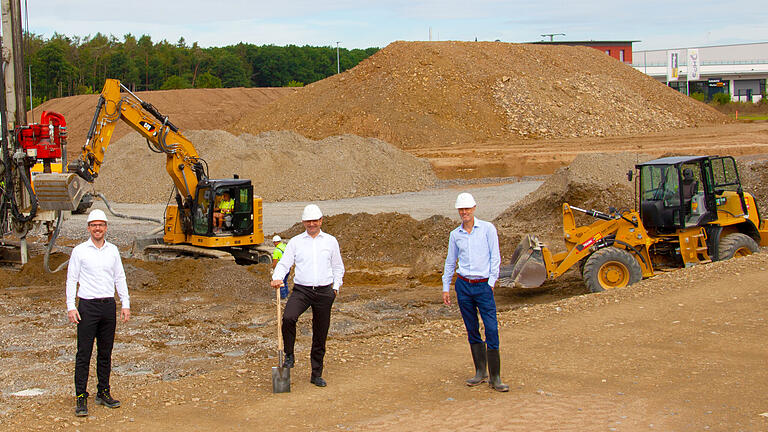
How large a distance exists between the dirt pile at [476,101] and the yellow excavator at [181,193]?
2671cm

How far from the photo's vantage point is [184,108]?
64.8 meters

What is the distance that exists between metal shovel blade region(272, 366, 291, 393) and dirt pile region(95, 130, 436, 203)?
79.7 ft

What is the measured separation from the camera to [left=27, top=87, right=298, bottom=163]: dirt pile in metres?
59.6

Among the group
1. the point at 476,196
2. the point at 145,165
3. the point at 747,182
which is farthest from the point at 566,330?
the point at 145,165

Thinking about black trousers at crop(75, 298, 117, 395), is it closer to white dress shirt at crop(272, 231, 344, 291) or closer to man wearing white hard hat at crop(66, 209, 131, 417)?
man wearing white hard hat at crop(66, 209, 131, 417)

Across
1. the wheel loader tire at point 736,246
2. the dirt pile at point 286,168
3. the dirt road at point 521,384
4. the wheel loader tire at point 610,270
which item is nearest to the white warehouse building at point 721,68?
the dirt pile at point 286,168

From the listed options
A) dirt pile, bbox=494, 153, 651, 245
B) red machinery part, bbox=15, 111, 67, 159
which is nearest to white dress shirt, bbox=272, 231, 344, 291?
red machinery part, bbox=15, 111, 67, 159

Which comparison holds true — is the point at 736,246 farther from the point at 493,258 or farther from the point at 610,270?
the point at 493,258

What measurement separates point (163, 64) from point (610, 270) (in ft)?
272

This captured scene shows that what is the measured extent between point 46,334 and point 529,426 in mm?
8178

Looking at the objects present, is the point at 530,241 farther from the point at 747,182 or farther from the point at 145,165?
the point at 145,165

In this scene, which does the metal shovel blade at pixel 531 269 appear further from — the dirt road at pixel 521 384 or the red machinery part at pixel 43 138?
the red machinery part at pixel 43 138

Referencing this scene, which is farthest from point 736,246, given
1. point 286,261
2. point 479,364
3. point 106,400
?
point 106,400

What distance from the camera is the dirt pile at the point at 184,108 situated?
59591 mm
